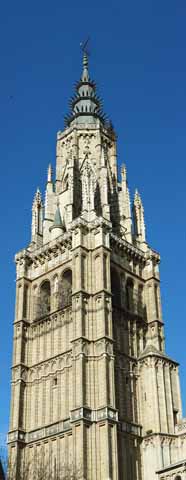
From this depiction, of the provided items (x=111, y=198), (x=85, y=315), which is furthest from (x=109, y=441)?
(x=111, y=198)

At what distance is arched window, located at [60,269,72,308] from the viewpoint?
47.0 metres

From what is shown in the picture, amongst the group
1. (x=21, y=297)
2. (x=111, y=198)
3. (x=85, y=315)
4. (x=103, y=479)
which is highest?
(x=111, y=198)

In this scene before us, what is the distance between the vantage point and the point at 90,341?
43188 mm

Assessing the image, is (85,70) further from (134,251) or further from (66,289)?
(66,289)

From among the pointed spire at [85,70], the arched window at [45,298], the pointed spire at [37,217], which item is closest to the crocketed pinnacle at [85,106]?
the pointed spire at [85,70]

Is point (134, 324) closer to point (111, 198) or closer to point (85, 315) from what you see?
point (85, 315)

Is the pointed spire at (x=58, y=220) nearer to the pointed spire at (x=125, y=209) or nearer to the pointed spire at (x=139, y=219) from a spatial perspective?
the pointed spire at (x=125, y=209)

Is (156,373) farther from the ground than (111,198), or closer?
closer

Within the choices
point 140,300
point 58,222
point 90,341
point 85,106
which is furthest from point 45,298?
point 85,106

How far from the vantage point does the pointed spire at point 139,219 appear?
53984 mm

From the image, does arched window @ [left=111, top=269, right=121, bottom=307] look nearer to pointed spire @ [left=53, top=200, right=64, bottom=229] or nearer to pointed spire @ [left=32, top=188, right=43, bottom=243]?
pointed spire @ [left=53, top=200, right=64, bottom=229]

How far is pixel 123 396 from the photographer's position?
144 ft

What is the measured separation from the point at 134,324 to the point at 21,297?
7.98 metres

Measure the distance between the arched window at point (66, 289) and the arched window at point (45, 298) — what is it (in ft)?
6.46
